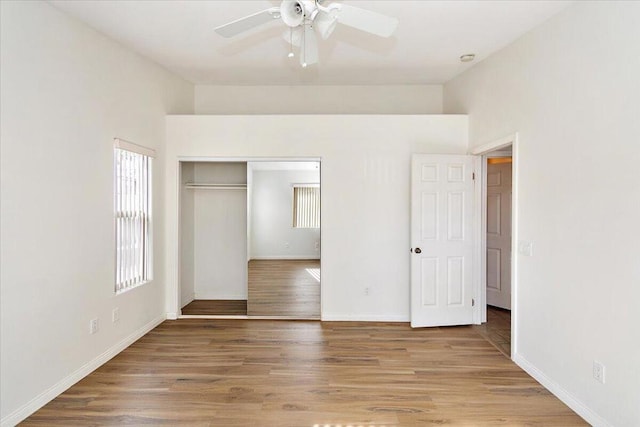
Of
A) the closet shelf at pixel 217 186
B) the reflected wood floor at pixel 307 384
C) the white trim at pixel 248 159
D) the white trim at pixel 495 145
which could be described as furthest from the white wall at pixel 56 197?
the white trim at pixel 495 145

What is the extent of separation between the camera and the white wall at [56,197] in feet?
7.77

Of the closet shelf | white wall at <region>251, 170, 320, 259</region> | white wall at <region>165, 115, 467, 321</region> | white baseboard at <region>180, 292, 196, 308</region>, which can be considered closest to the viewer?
white wall at <region>165, 115, 467, 321</region>

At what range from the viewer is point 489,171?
520cm

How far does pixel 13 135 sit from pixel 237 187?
2721 millimetres

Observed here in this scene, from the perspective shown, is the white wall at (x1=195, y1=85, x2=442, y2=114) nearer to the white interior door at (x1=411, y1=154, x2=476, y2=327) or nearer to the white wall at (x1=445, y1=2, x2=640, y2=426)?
the white interior door at (x1=411, y1=154, x2=476, y2=327)

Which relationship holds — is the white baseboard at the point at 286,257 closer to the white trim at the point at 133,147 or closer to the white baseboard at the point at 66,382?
the white baseboard at the point at 66,382

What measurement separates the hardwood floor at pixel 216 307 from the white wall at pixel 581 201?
324 centimetres

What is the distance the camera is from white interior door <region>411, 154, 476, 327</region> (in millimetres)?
4223

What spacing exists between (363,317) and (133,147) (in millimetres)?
3207

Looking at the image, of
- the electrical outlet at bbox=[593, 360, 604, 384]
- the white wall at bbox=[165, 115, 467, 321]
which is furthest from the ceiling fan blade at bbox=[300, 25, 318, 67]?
the electrical outlet at bbox=[593, 360, 604, 384]

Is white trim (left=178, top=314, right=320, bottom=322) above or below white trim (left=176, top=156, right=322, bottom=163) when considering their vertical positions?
below

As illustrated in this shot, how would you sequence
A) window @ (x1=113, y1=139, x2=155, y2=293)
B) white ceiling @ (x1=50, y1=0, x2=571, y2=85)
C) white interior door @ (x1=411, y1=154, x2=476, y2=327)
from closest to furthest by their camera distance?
white ceiling @ (x1=50, y1=0, x2=571, y2=85)
window @ (x1=113, y1=139, x2=155, y2=293)
white interior door @ (x1=411, y1=154, x2=476, y2=327)

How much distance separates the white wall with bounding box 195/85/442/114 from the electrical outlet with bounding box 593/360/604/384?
11.8ft

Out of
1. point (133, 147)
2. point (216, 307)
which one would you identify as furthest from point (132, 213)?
point (216, 307)
